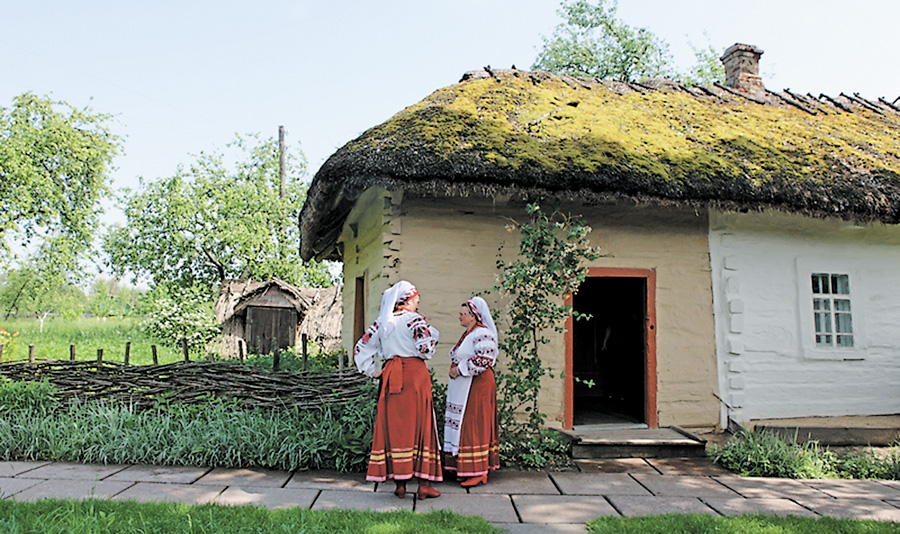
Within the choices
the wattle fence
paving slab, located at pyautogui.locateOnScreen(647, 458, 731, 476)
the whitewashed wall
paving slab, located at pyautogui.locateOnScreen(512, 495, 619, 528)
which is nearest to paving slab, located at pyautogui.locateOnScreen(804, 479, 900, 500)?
paving slab, located at pyautogui.locateOnScreen(647, 458, 731, 476)

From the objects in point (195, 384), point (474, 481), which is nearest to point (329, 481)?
point (474, 481)

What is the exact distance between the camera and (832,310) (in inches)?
278

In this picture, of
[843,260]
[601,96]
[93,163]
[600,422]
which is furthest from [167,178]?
[843,260]

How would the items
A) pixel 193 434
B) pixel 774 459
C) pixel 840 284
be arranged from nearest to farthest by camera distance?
pixel 193 434, pixel 774 459, pixel 840 284

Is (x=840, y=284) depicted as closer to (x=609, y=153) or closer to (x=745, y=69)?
(x=609, y=153)

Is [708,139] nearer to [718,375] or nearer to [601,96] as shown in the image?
Result: [601,96]

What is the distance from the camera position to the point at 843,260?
281 inches

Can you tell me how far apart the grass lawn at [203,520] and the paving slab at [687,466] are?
2.46m

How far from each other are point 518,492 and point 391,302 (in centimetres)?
173

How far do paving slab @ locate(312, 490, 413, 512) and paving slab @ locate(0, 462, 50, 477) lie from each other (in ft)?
8.29

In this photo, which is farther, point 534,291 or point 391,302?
point 534,291

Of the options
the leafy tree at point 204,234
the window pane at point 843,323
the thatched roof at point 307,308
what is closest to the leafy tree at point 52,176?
the leafy tree at point 204,234

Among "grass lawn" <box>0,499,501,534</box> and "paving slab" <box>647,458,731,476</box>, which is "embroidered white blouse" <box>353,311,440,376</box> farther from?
"paving slab" <box>647,458,731,476</box>

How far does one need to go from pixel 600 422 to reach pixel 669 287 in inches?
68.3
